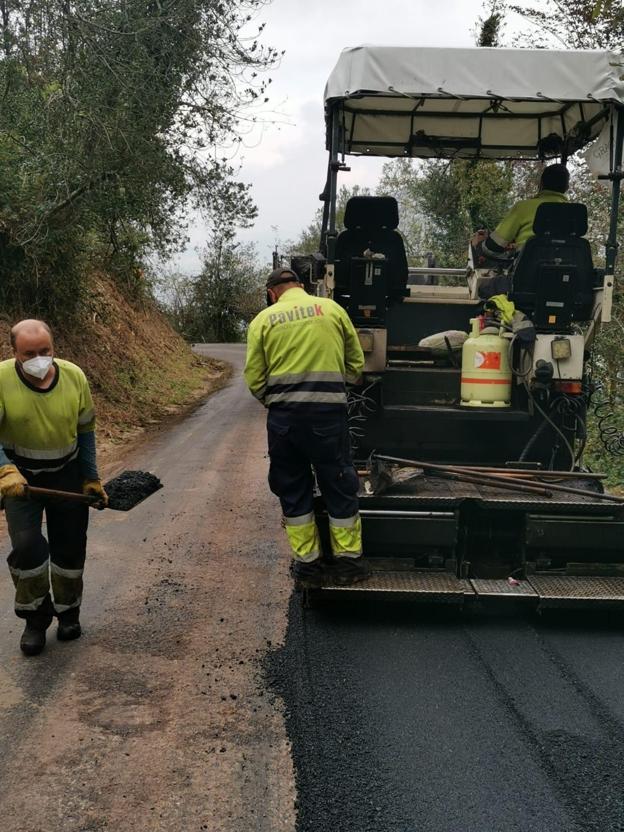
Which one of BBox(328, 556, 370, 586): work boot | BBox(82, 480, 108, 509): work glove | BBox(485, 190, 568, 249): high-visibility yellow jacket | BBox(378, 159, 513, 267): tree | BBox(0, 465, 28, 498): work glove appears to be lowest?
BBox(328, 556, 370, 586): work boot

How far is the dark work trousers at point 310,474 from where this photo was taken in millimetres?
4289

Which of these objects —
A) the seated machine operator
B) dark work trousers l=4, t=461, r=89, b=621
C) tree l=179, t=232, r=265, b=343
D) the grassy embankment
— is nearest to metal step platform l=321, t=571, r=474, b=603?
dark work trousers l=4, t=461, r=89, b=621

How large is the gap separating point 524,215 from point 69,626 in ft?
13.7

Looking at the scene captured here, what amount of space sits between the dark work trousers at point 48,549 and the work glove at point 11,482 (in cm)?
17

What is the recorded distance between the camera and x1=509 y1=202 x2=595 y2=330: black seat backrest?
514cm

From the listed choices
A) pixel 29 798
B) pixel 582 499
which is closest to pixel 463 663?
pixel 582 499

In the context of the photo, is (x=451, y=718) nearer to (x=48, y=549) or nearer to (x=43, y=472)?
(x=48, y=549)

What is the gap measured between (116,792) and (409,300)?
174 inches

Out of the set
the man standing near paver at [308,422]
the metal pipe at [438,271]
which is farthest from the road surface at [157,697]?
the metal pipe at [438,271]

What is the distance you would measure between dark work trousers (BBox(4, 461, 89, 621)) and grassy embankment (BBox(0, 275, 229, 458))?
6.72 meters

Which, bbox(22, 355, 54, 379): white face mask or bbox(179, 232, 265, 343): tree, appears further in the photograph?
bbox(179, 232, 265, 343): tree

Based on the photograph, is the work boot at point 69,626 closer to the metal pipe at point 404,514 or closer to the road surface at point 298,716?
the road surface at point 298,716

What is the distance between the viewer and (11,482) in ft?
12.6

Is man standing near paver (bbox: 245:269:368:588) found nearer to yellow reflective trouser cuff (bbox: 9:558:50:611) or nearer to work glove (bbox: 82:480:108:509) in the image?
work glove (bbox: 82:480:108:509)
